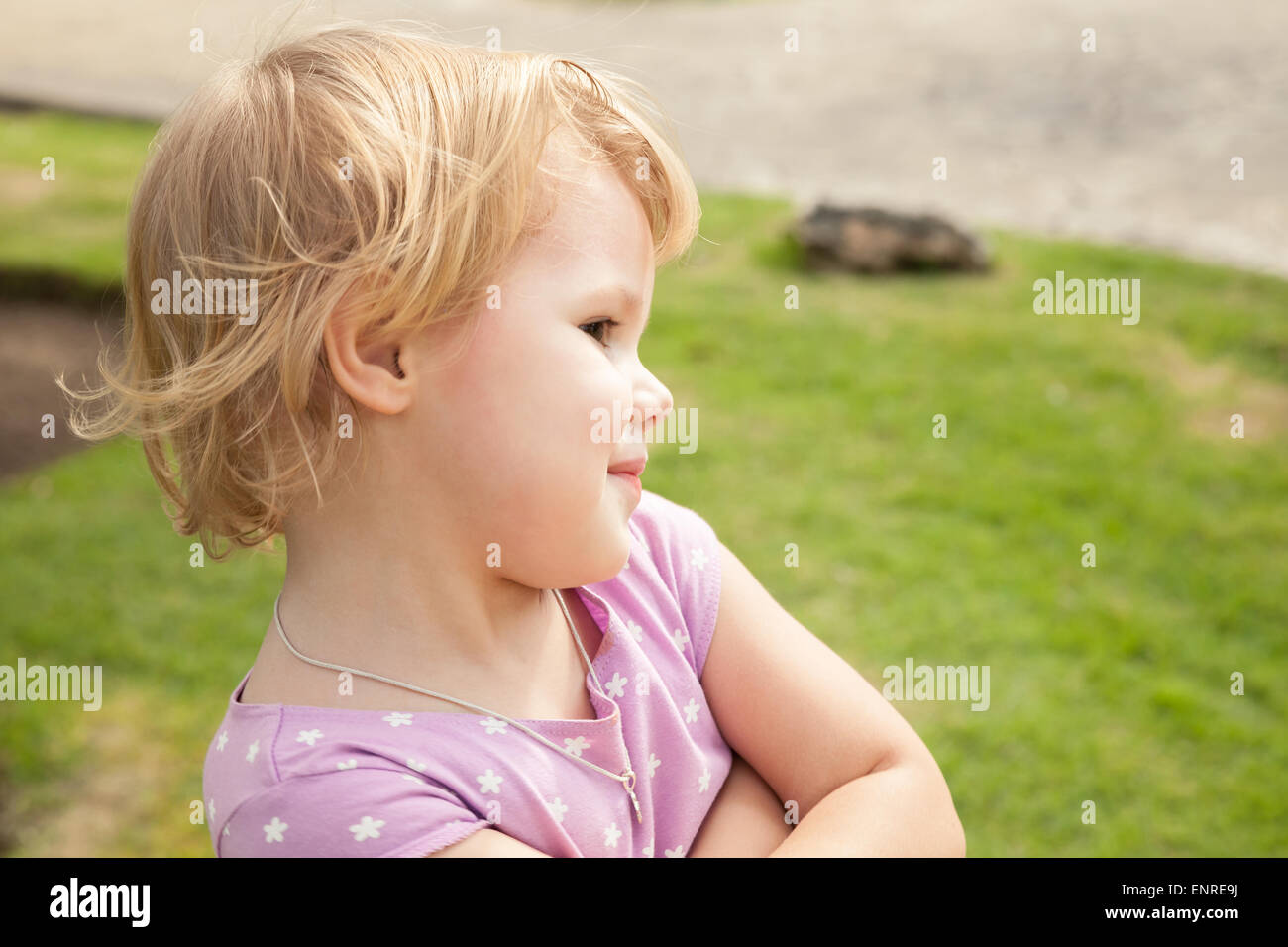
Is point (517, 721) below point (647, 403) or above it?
below

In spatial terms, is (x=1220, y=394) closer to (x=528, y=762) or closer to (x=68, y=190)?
(x=528, y=762)

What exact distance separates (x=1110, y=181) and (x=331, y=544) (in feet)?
23.0

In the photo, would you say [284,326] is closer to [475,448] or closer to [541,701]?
[475,448]

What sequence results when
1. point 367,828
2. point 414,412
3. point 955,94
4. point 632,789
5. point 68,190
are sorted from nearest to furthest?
point 367,828
point 414,412
point 632,789
point 68,190
point 955,94

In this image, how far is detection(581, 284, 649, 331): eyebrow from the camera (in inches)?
51.3

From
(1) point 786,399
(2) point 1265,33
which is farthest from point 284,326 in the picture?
(2) point 1265,33

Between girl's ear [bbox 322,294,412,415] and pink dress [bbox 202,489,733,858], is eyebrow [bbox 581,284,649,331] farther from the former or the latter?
pink dress [bbox 202,489,733,858]

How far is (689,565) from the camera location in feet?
5.42

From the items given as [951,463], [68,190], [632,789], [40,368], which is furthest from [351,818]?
[68,190]

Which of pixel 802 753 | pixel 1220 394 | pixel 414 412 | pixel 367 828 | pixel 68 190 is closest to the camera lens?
pixel 367 828

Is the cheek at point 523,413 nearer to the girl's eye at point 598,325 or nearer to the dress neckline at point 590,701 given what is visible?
the girl's eye at point 598,325

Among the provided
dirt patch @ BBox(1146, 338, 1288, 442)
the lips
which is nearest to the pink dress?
the lips

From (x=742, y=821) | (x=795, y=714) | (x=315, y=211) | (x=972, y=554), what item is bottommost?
(x=972, y=554)

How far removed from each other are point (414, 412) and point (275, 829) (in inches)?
17.3
